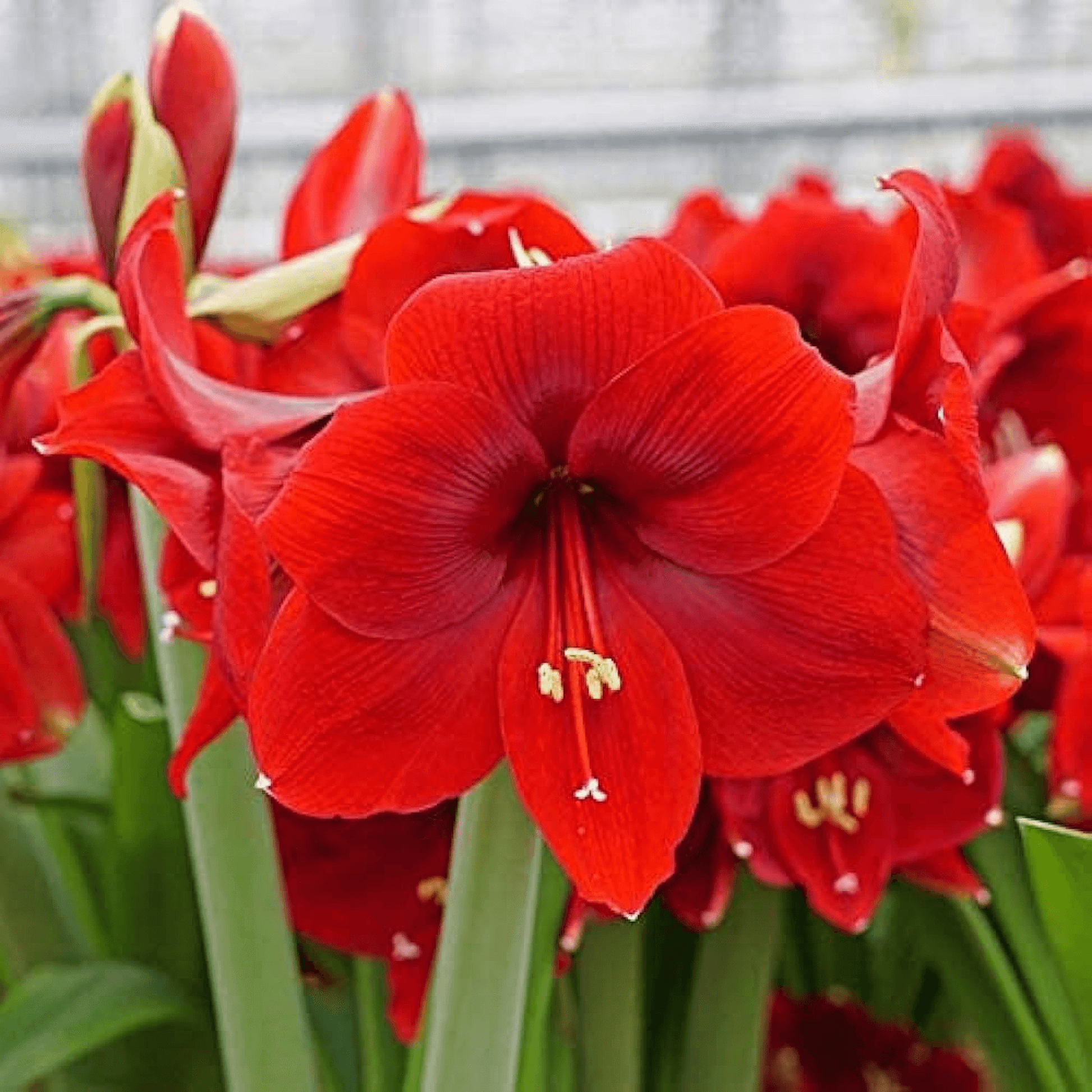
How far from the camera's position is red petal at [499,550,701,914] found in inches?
13.4

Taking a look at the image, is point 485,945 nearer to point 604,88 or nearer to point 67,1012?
point 67,1012

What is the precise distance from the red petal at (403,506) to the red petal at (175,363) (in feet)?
0.15

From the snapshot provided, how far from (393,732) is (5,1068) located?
0.63 ft

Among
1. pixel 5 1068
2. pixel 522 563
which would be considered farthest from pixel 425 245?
pixel 5 1068

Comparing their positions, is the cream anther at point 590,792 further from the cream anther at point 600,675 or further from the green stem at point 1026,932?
the green stem at point 1026,932

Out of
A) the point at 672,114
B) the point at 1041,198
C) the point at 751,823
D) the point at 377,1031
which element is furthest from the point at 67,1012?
the point at 672,114

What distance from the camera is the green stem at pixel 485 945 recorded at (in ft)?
1.18

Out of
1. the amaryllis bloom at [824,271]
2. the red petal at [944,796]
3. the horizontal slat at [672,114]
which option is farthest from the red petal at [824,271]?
the horizontal slat at [672,114]

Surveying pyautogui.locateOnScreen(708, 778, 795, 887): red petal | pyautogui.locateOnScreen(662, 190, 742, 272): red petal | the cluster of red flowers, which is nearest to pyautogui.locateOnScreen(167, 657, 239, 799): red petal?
the cluster of red flowers

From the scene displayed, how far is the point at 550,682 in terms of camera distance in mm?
345

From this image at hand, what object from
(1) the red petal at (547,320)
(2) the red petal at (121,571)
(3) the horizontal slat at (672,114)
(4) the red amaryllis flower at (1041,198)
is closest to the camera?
(1) the red petal at (547,320)

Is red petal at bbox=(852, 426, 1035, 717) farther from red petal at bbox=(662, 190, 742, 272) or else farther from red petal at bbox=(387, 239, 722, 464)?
red petal at bbox=(662, 190, 742, 272)

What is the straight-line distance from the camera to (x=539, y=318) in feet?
1.07

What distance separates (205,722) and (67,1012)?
0.48 feet
